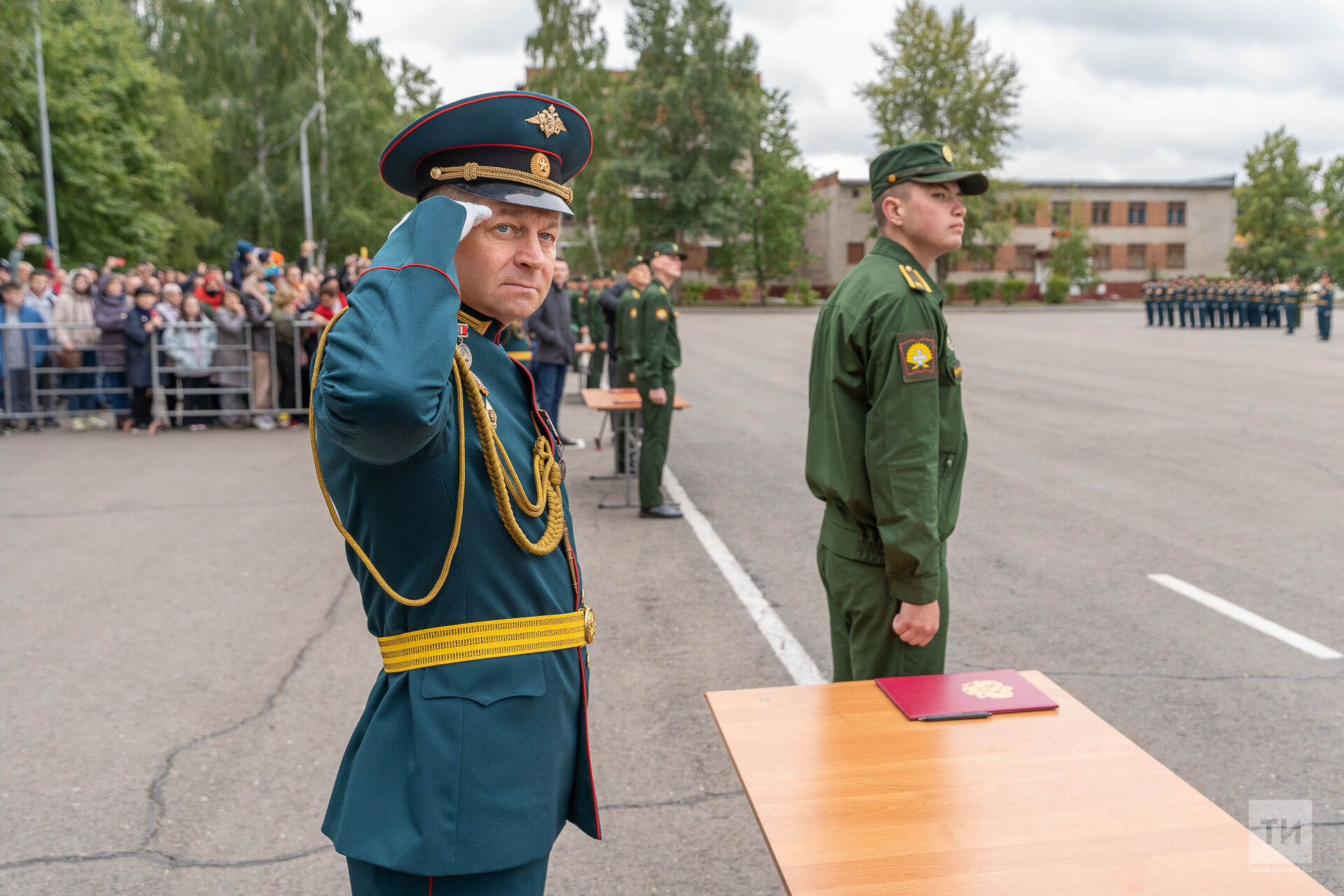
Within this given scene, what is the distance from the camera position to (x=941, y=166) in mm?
3168

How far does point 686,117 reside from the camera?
186ft

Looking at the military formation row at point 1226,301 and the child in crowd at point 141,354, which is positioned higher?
the military formation row at point 1226,301

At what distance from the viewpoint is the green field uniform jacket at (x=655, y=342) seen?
8.46 m

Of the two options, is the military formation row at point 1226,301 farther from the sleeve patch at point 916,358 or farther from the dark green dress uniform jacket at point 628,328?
the sleeve patch at point 916,358

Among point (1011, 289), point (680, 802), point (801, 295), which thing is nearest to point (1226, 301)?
point (1011, 289)

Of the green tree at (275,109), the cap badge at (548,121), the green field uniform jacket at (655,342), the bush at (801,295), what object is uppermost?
the green tree at (275,109)

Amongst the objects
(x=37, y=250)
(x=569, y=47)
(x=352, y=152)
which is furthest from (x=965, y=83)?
(x=37, y=250)

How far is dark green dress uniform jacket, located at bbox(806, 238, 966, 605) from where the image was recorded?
2799mm

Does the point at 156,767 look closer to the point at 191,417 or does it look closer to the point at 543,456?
the point at 543,456

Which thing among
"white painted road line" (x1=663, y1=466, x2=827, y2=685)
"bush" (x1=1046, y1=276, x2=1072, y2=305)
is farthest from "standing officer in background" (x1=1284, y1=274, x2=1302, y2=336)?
"white painted road line" (x1=663, y1=466, x2=827, y2=685)

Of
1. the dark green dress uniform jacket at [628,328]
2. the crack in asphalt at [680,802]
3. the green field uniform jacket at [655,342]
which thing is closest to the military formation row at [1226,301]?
the dark green dress uniform jacket at [628,328]

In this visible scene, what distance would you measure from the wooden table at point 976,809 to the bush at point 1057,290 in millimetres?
67101

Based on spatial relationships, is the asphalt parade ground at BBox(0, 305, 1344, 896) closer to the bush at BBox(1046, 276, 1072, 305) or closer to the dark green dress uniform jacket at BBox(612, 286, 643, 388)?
the dark green dress uniform jacket at BBox(612, 286, 643, 388)

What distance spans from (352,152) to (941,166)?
41235 millimetres
